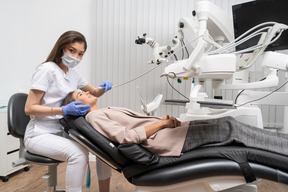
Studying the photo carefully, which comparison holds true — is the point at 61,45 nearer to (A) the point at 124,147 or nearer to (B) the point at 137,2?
(A) the point at 124,147

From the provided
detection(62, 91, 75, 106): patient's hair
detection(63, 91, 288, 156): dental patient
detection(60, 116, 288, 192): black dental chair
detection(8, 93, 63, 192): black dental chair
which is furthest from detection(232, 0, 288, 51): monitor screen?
detection(8, 93, 63, 192): black dental chair

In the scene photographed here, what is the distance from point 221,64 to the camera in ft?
2.87

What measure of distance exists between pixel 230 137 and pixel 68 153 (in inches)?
32.6

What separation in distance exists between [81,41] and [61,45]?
5.0 inches

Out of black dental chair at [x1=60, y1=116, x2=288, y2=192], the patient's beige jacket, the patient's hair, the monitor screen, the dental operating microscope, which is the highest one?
the monitor screen

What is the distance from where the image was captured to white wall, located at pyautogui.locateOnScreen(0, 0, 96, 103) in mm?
2436

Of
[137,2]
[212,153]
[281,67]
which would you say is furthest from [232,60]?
[137,2]

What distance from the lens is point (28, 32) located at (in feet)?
8.36

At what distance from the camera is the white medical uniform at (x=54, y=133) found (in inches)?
44.6

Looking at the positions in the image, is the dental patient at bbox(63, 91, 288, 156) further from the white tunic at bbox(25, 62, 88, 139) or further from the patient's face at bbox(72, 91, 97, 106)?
the white tunic at bbox(25, 62, 88, 139)

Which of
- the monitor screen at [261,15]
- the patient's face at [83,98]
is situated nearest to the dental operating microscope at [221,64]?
the monitor screen at [261,15]

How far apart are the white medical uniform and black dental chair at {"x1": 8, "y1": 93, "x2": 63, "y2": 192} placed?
4 centimetres

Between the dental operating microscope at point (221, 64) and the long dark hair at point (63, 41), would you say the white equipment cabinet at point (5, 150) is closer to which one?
the long dark hair at point (63, 41)

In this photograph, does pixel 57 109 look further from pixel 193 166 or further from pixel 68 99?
pixel 193 166
